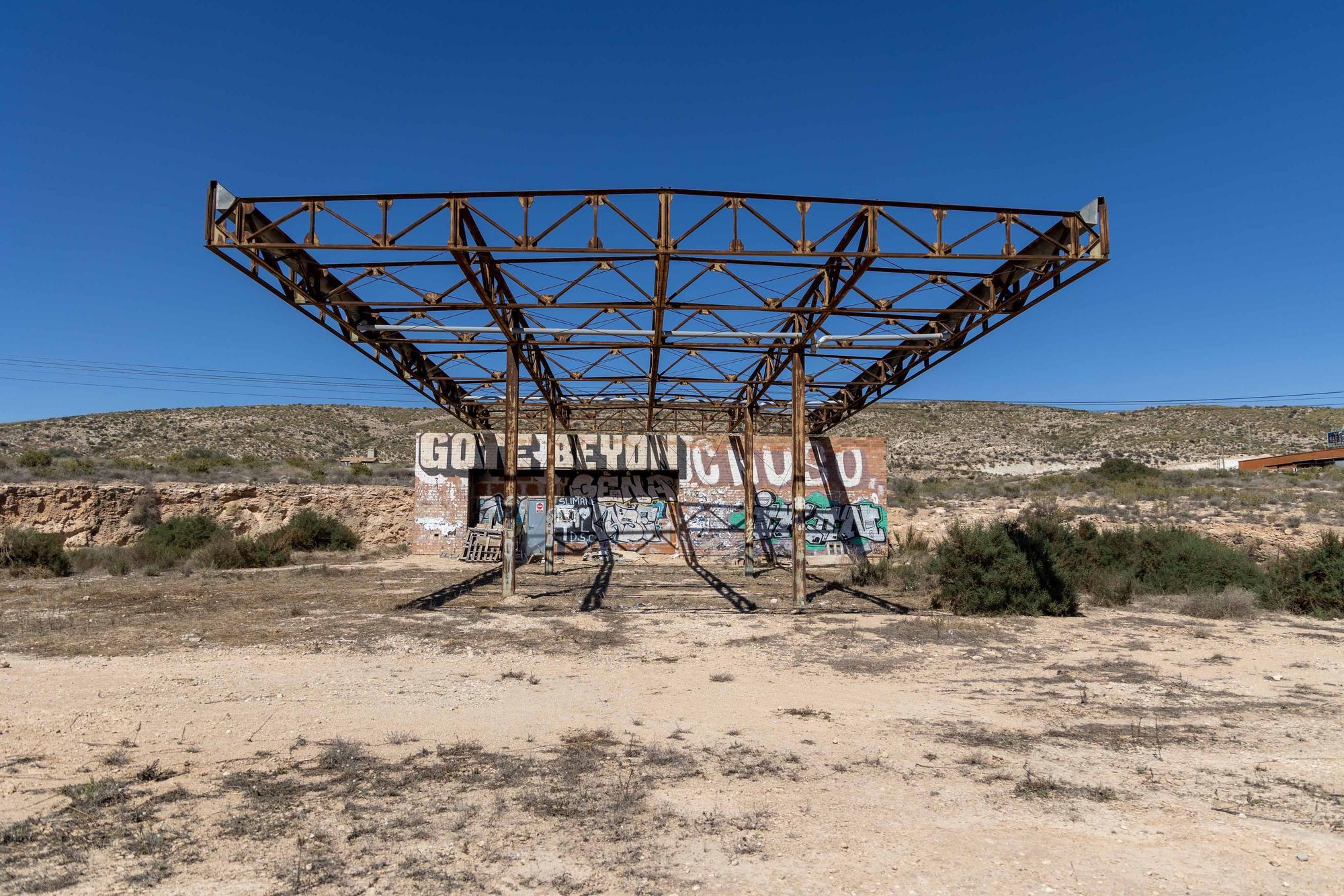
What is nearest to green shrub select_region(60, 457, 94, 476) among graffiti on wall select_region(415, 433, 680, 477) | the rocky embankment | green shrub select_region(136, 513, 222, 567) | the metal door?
the rocky embankment

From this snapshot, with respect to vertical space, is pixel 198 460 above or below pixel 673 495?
above

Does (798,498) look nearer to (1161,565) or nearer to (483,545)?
(1161,565)

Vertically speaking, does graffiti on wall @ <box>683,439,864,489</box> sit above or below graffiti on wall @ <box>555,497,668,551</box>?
above

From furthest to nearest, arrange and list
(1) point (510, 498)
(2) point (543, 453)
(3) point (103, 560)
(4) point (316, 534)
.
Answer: (2) point (543, 453)
(4) point (316, 534)
(3) point (103, 560)
(1) point (510, 498)

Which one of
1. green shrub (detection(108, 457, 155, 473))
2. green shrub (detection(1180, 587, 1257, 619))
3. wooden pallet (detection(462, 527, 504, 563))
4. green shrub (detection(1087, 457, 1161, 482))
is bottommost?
green shrub (detection(1180, 587, 1257, 619))

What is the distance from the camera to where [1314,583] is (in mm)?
14688

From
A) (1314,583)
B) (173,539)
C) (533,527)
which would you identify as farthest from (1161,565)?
(173,539)

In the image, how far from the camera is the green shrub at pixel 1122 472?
40.7m

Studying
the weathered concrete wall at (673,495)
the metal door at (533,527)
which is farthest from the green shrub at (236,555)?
the metal door at (533,527)

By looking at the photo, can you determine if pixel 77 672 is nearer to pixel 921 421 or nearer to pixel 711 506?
pixel 711 506

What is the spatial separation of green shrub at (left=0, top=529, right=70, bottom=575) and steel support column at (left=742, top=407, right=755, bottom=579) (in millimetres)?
19142

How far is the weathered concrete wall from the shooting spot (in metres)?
27.0

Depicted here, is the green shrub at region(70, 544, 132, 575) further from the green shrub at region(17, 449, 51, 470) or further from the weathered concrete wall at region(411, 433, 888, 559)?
the green shrub at region(17, 449, 51, 470)

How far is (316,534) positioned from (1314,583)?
29.2 metres
